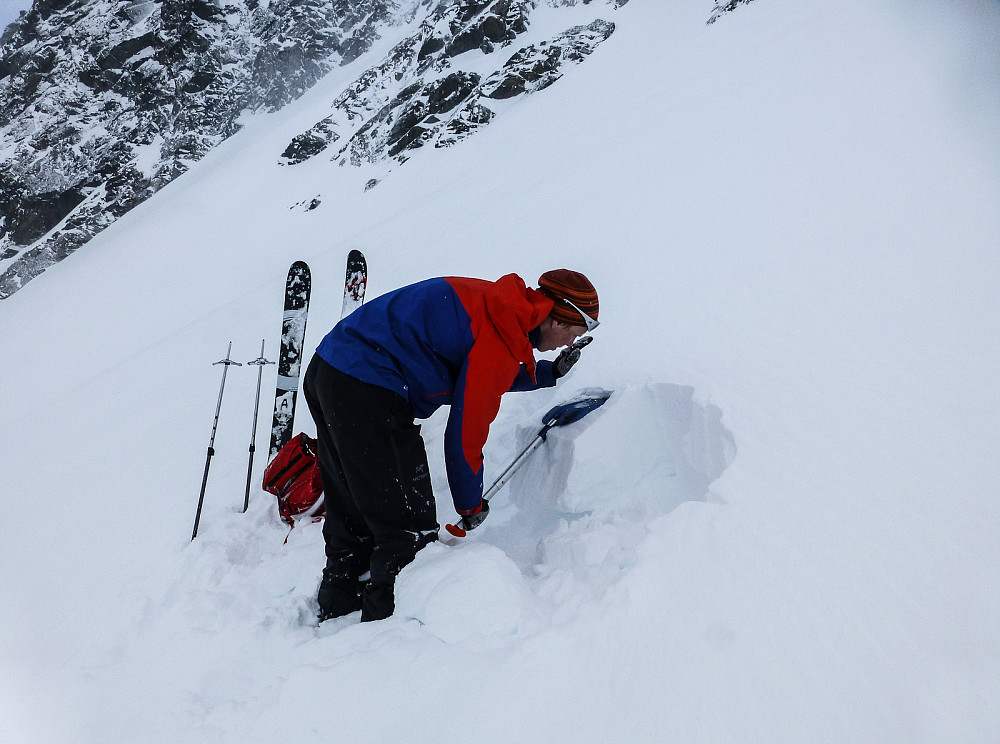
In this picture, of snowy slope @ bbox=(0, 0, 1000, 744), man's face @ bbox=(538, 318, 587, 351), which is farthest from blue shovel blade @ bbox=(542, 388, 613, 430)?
man's face @ bbox=(538, 318, 587, 351)

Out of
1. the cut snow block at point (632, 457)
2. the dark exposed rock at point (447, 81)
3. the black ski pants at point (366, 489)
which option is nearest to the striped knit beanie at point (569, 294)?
the black ski pants at point (366, 489)

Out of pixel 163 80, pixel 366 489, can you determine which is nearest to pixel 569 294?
pixel 366 489

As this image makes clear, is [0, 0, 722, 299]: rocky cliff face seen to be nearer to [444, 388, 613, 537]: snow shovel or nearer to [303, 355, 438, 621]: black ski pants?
[444, 388, 613, 537]: snow shovel

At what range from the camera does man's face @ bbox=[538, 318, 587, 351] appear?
195 centimetres

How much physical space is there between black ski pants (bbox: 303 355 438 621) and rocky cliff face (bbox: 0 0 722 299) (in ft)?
80.7

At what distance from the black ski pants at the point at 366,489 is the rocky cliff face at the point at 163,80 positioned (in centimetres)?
2460

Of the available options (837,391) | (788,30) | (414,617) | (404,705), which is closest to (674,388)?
(837,391)

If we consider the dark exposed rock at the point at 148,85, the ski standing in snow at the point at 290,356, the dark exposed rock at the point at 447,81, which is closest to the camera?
the ski standing in snow at the point at 290,356

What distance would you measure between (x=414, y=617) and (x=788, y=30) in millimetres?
12661

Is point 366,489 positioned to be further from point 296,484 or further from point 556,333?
point 296,484

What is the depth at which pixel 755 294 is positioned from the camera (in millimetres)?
3229

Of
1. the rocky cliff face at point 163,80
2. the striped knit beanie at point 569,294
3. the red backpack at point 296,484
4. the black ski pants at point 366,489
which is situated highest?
the rocky cliff face at point 163,80

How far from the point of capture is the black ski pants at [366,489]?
1837 millimetres

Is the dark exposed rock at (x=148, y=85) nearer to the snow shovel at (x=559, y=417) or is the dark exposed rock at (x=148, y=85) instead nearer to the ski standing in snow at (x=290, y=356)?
the ski standing in snow at (x=290, y=356)
